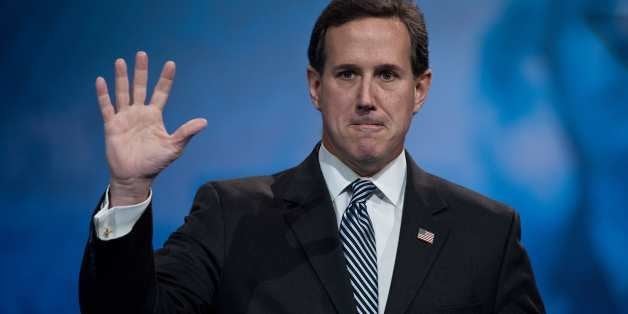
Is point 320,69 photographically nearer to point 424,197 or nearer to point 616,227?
point 424,197

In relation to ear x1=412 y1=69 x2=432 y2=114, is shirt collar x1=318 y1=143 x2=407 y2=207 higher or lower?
lower

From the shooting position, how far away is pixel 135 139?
200cm

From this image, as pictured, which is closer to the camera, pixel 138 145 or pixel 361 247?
pixel 138 145

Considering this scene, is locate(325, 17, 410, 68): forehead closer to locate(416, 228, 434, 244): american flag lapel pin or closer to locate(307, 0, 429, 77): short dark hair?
locate(307, 0, 429, 77): short dark hair

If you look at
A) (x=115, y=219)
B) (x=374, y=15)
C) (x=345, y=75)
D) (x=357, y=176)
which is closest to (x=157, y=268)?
(x=115, y=219)

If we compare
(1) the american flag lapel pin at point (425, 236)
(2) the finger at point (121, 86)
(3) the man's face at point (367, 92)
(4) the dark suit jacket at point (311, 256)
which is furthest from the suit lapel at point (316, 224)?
(2) the finger at point (121, 86)

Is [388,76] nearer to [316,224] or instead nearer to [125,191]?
[316,224]

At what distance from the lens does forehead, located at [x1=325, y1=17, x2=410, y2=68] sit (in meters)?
2.40

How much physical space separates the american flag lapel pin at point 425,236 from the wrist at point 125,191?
0.75 m

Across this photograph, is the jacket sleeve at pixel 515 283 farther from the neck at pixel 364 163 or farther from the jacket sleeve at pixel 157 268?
the jacket sleeve at pixel 157 268

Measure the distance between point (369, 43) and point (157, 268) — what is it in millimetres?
800

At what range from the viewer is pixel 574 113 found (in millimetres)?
3754

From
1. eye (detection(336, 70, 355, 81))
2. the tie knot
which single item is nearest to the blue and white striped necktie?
the tie knot

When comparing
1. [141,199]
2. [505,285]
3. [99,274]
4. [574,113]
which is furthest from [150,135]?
[574,113]
